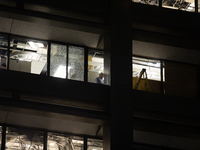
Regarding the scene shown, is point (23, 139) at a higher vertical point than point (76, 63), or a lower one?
lower

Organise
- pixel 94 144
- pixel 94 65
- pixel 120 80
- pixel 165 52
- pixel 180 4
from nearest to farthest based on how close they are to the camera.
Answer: pixel 120 80 → pixel 94 144 → pixel 94 65 → pixel 165 52 → pixel 180 4

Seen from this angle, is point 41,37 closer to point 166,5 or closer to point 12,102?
point 12,102

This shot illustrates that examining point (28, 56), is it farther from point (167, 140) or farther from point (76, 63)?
point (167, 140)

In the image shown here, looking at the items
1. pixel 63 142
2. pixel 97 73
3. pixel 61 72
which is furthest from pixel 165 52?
pixel 63 142

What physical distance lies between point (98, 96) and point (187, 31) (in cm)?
559

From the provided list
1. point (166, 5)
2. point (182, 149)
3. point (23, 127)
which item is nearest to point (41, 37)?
point (23, 127)

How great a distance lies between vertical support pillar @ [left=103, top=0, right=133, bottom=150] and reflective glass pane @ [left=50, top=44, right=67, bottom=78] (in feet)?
9.72

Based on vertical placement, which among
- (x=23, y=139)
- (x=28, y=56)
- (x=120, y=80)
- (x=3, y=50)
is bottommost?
(x=23, y=139)

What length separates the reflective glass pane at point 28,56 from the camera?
16.7m

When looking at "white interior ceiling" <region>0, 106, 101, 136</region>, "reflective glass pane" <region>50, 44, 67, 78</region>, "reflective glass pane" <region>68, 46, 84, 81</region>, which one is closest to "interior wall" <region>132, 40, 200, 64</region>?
"reflective glass pane" <region>68, 46, 84, 81</region>

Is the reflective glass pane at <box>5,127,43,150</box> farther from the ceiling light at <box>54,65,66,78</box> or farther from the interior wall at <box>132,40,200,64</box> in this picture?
the interior wall at <box>132,40,200,64</box>

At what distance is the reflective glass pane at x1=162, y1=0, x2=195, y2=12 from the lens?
18578mm

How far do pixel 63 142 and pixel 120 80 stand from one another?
14.0ft

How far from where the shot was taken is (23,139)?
16438 mm
